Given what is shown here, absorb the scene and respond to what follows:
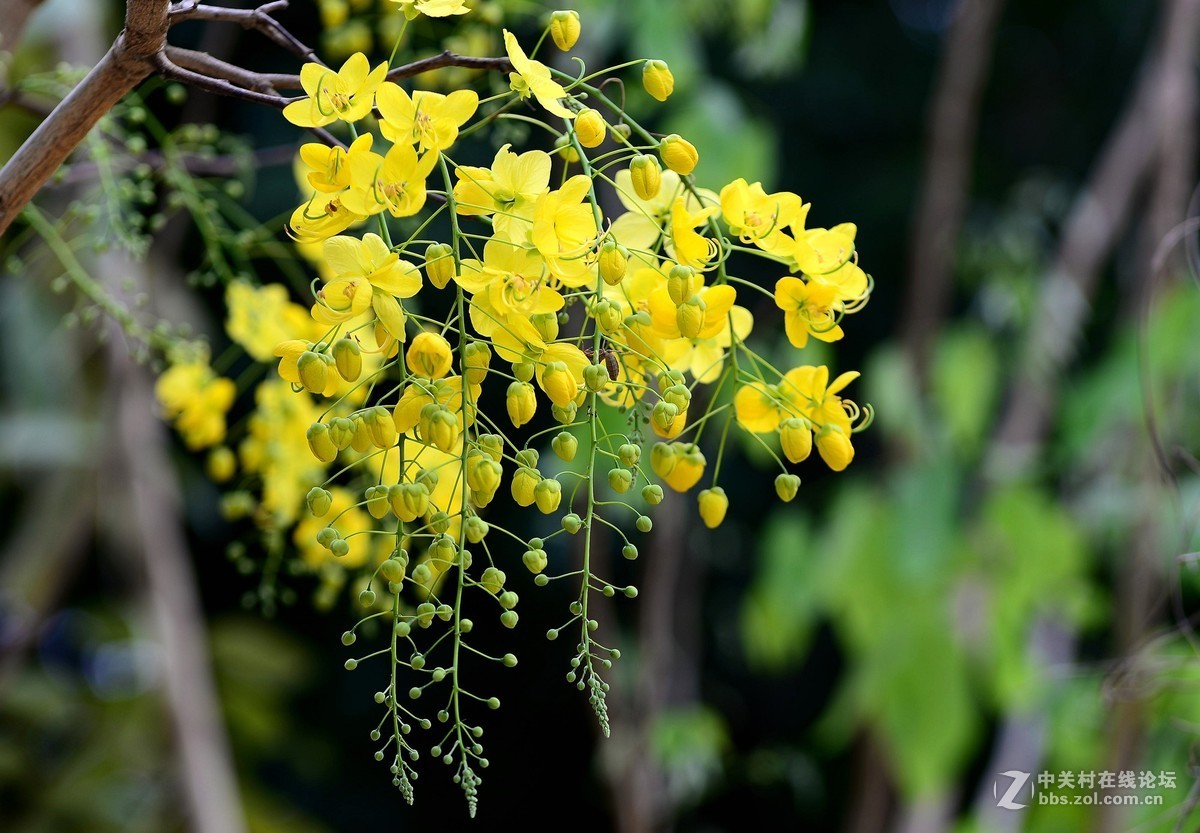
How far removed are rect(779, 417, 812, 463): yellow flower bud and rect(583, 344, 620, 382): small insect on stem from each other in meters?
0.07

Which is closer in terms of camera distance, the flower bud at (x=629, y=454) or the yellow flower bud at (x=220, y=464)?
the flower bud at (x=629, y=454)

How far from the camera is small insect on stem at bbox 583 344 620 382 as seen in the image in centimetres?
42

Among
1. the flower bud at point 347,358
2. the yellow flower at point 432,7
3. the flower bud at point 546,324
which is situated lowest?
the flower bud at point 546,324

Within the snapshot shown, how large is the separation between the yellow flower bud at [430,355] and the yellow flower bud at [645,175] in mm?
87

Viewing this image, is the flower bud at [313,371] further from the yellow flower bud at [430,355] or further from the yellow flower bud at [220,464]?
the yellow flower bud at [220,464]

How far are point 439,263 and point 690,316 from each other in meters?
0.09

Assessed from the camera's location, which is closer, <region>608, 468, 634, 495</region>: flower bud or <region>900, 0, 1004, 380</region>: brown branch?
<region>608, 468, 634, 495</region>: flower bud

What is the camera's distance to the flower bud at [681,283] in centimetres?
38

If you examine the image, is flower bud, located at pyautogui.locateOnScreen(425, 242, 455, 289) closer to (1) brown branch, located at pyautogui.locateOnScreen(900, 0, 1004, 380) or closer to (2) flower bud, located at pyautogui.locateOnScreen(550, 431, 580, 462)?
(2) flower bud, located at pyautogui.locateOnScreen(550, 431, 580, 462)

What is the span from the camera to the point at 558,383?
1.26ft

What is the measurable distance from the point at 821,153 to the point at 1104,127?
2.91ft

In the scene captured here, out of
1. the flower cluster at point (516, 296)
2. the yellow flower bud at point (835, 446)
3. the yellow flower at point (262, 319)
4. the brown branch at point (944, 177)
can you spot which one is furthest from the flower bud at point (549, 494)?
the brown branch at point (944, 177)

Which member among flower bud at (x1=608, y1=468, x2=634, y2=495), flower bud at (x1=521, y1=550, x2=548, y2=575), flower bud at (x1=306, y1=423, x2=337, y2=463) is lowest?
flower bud at (x1=521, y1=550, x2=548, y2=575)

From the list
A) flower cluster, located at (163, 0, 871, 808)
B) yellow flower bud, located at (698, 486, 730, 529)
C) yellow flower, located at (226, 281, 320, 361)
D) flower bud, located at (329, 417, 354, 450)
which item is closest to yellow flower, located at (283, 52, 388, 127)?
flower cluster, located at (163, 0, 871, 808)
